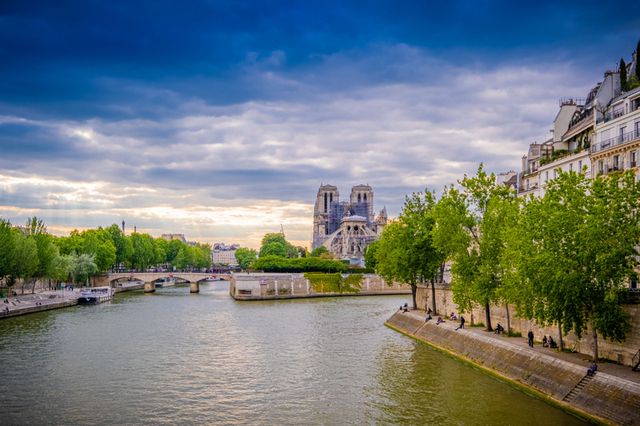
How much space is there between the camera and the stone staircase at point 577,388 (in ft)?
78.8

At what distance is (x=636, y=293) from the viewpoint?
25828 mm

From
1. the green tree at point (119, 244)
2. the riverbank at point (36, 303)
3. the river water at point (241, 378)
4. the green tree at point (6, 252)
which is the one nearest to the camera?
the river water at point (241, 378)

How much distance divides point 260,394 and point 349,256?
153 m

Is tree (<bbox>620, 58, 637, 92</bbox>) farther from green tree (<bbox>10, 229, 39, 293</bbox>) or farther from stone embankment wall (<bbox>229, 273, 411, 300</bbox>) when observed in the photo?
green tree (<bbox>10, 229, 39, 293</bbox>)

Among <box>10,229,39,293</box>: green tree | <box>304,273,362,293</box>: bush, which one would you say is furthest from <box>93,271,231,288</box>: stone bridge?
<box>10,229,39,293</box>: green tree

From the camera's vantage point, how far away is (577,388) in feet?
79.6

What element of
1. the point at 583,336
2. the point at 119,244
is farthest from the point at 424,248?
the point at 119,244

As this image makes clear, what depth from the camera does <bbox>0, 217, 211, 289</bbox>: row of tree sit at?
7394 cm

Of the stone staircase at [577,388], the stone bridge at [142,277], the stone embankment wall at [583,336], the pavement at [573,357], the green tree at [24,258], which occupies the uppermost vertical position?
the green tree at [24,258]

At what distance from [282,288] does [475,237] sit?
173 ft

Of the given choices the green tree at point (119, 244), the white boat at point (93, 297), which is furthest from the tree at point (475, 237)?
the green tree at point (119, 244)

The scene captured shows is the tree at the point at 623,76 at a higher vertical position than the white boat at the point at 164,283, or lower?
higher

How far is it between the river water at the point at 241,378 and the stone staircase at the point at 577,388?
86 cm

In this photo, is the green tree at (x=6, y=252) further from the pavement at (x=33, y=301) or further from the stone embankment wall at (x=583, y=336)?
the stone embankment wall at (x=583, y=336)
